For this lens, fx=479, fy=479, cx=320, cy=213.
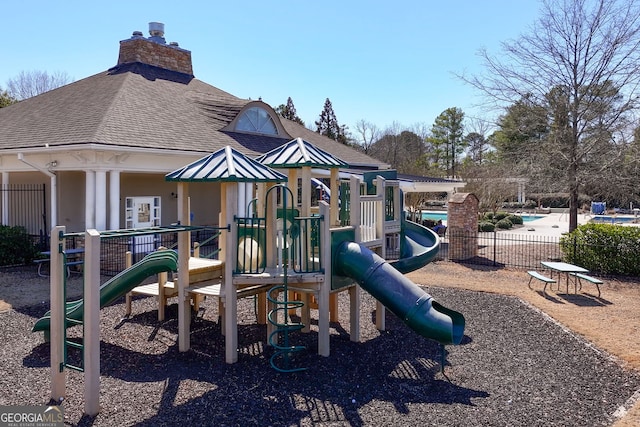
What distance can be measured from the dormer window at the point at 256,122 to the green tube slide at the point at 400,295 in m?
11.6

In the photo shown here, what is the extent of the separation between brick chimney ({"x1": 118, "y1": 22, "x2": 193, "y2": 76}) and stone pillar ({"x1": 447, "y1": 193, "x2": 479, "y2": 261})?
1292cm

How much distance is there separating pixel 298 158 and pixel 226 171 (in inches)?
52.9

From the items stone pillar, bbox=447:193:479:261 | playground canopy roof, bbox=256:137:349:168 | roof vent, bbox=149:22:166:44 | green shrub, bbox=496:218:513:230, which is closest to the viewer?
playground canopy roof, bbox=256:137:349:168

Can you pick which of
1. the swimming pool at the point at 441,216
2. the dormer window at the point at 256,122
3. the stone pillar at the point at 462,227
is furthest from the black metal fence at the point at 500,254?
the swimming pool at the point at 441,216

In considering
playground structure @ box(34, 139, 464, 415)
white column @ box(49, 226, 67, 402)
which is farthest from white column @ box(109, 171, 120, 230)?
white column @ box(49, 226, 67, 402)

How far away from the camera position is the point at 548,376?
5.93 metres

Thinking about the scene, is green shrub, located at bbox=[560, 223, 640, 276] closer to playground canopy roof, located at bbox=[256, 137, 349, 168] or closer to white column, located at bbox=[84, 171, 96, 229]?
playground canopy roof, located at bbox=[256, 137, 349, 168]

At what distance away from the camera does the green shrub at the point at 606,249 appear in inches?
501

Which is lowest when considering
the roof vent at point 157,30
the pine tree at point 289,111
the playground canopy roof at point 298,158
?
the playground canopy roof at point 298,158

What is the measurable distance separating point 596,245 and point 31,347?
13436mm

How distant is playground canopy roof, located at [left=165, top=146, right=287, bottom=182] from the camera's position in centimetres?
608

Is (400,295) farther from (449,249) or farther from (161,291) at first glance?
(449,249)

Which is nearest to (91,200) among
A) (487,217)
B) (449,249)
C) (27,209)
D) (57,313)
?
(27,209)

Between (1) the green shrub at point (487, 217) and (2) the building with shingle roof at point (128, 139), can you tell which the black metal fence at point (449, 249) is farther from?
(1) the green shrub at point (487, 217)
